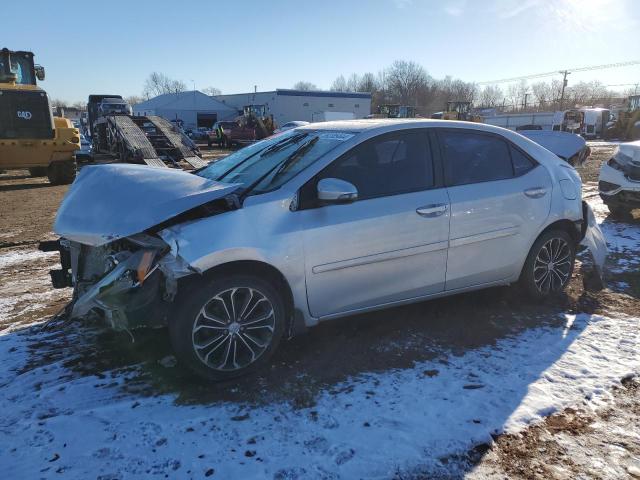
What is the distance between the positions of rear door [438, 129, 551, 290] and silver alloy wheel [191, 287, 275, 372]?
1.62 m

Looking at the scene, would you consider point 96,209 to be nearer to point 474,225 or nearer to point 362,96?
point 474,225

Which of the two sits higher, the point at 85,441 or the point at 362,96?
the point at 362,96

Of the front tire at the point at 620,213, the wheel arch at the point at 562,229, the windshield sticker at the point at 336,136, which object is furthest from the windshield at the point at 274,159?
the front tire at the point at 620,213

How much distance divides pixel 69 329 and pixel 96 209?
4.03ft

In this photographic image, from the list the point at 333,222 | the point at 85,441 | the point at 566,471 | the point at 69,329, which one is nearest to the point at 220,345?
the point at 85,441

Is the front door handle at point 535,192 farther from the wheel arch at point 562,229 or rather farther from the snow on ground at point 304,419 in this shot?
the snow on ground at point 304,419

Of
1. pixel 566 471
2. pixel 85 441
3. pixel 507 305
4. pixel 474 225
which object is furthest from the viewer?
pixel 507 305

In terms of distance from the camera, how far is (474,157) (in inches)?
164

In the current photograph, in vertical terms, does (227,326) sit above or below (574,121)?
below

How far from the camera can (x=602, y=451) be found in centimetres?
263

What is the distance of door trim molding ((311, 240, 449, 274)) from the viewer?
3441 mm

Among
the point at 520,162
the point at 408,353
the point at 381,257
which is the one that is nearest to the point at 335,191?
the point at 381,257

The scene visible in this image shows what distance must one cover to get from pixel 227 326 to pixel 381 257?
124 centimetres

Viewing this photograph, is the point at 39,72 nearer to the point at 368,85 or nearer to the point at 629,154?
the point at 629,154
